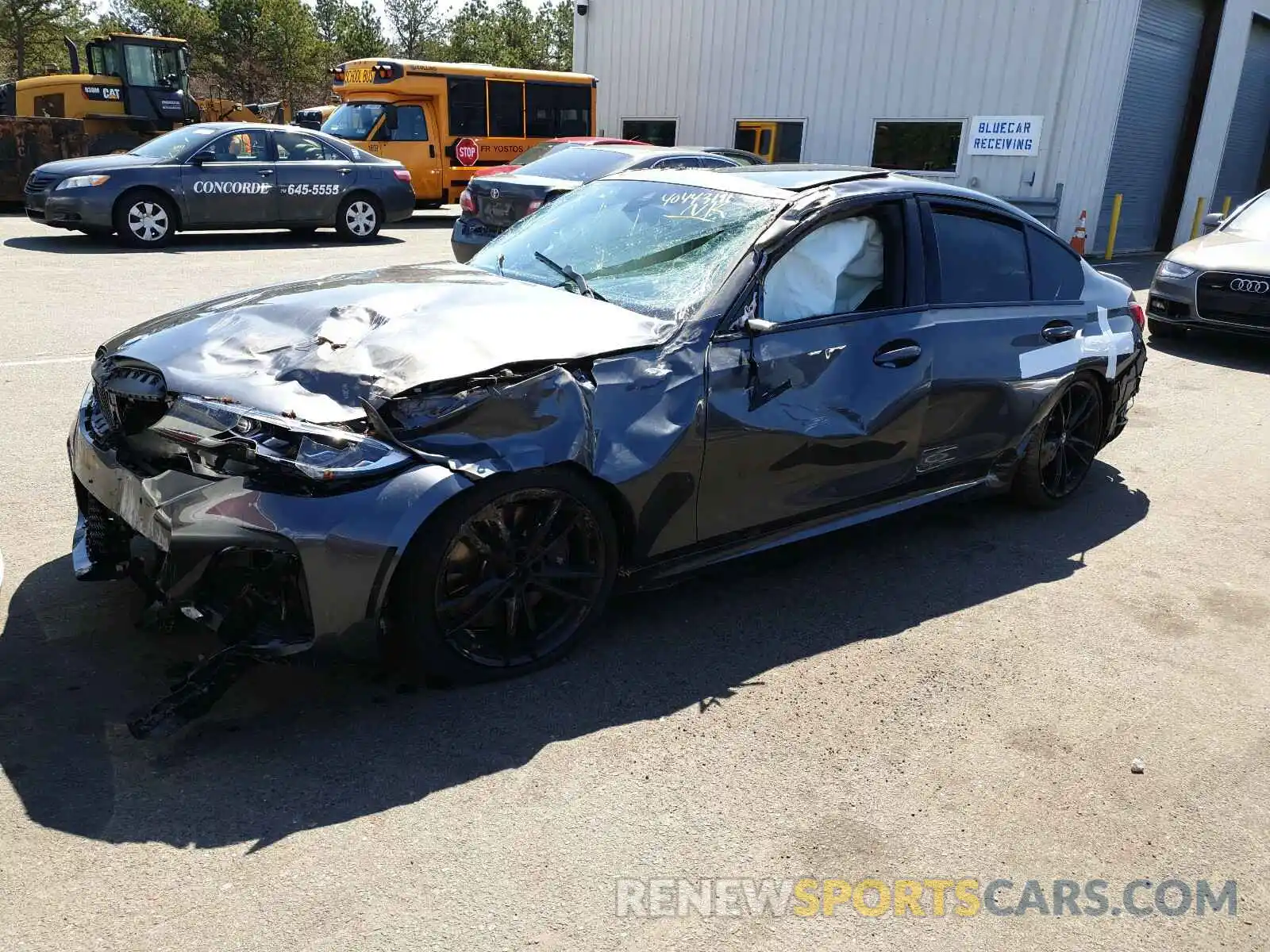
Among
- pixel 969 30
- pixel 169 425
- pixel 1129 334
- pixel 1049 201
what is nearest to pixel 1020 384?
pixel 1129 334

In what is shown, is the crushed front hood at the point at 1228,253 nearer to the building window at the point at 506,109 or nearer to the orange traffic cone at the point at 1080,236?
the orange traffic cone at the point at 1080,236

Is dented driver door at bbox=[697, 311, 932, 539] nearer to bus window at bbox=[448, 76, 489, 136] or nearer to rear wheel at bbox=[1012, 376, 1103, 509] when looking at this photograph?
rear wheel at bbox=[1012, 376, 1103, 509]

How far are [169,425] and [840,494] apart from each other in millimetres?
2468

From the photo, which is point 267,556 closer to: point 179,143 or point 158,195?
point 158,195

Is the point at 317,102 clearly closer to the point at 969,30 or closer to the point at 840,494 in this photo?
the point at 969,30

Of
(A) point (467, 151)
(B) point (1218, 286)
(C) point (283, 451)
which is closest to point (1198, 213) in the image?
(B) point (1218, 286)

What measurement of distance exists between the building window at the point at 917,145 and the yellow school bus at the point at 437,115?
6.57 m

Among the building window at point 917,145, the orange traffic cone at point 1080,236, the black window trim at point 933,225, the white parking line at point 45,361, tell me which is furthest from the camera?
the building window at point 917,145

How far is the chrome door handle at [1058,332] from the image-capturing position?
4891 mm

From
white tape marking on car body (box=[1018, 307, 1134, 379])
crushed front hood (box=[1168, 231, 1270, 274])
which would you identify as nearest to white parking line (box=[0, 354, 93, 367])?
white tape marking on car body (box=[1018, 307, 1134, 379])

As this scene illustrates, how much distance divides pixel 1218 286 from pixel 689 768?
851 cm

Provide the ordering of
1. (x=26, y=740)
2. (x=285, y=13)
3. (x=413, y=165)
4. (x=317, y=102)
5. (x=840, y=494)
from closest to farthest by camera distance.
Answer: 1. (x=26, y=740)
2. (x=840, y=494)
3. (x=413, y=165)
4. (x=285, y=13)
5. (x=317, y=102)

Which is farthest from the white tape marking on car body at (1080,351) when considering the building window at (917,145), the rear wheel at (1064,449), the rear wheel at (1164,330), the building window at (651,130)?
the building window at (651,130)

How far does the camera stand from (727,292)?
12.1ft
